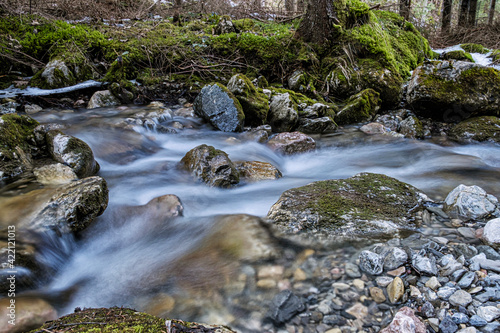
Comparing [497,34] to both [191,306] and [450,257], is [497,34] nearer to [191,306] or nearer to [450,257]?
[450,257]

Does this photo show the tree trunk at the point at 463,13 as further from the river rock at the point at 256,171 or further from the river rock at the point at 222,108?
the river rock at the point at 256,171

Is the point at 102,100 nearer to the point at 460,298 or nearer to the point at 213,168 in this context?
the point at 213,168

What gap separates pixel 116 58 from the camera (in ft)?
23.4

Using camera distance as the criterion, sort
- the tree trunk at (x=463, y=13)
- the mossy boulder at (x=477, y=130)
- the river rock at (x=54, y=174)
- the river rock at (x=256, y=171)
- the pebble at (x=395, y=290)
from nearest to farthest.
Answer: the pebble at (x=395, y=290)
the river rock at (x=54, y=174)
the river rock at (x=256, y=171)
the mossy boulder at (x=477, y=130)
the tree trunk at (x=463, y=13)

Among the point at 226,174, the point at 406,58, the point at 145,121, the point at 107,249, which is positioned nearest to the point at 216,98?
the point at 145,121

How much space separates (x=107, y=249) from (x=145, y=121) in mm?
3445

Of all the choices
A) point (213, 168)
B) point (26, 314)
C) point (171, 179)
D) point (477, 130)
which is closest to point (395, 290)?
point (26, 314)

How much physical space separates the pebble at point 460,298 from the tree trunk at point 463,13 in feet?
62.3

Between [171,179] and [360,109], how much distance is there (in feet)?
14.9

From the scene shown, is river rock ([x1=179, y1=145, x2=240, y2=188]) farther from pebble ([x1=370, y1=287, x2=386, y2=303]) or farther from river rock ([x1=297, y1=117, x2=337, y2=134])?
river rock ([x1=297, y1=117, x2=337, y2=134])

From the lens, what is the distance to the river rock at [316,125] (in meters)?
6.10

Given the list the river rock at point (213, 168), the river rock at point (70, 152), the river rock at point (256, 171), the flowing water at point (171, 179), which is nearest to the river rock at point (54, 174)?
the river rock at point (70, 152)

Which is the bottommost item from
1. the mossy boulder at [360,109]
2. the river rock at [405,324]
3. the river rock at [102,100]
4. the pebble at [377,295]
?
the pebble at [377,295]

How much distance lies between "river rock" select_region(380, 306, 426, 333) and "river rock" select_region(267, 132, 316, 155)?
376cm
